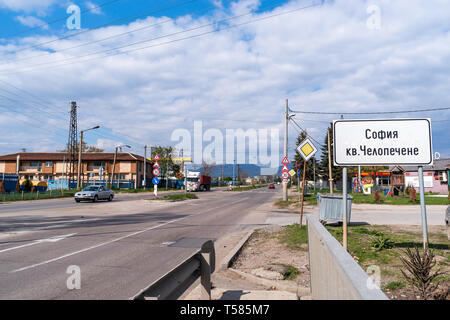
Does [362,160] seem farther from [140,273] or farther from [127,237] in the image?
[127,237]

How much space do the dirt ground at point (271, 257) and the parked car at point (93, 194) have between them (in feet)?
65.6

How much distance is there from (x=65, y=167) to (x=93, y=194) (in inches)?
1940

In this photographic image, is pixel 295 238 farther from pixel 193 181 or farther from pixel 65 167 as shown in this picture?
pixel 65 167

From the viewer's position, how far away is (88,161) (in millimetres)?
68812

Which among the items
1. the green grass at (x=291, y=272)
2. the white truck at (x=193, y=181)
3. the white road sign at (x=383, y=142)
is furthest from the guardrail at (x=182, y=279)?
the white truck at (x=193, y=181)

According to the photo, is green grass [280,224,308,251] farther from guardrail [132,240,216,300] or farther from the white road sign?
guardrail [132,240,216,300]

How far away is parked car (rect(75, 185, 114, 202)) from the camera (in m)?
25.8

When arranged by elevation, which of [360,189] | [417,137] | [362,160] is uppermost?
[417,137]

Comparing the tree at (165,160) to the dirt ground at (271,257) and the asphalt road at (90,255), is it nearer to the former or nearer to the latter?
the asphalt road at (90,255)

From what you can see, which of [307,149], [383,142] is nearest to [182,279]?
[383,142]

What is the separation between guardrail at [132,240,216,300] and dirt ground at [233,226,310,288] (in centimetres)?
222

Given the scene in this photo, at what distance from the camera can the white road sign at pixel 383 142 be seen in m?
5.70
